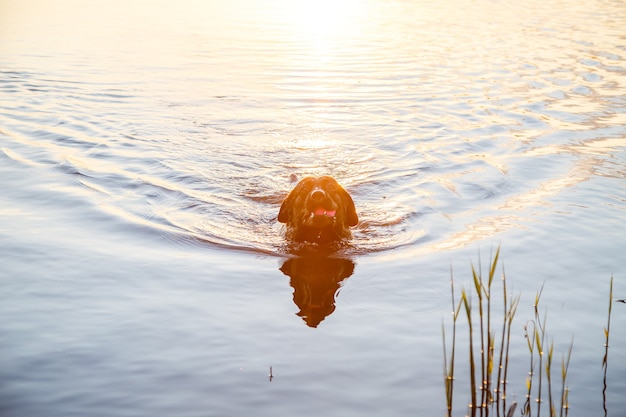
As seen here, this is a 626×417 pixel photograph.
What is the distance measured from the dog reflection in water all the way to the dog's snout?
608 mm

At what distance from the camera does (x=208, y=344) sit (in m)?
5.83

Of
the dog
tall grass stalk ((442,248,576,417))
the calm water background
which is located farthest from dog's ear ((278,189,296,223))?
tall grass stalk ((442,248,576,417))

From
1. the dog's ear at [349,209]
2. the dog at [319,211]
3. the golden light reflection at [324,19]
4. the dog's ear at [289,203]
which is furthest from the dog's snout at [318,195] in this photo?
the golden light reflection at [324,19]

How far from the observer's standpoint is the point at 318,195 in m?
8.14

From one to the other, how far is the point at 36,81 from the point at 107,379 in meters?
12.1

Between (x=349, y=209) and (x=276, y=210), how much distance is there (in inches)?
62.5

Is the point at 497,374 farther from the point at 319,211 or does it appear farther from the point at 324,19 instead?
the point at 324,19

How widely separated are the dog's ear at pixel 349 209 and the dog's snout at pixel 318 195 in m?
0.41

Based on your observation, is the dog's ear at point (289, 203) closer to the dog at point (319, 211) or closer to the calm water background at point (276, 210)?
the dog at point (319, 211)

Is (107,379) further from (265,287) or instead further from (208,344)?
(265,287)

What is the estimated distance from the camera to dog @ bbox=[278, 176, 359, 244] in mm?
8211

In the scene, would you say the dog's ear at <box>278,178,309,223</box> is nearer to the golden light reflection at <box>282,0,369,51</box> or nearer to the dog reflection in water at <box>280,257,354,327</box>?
the dog reflection in water at <box>280,257,354,327</box>

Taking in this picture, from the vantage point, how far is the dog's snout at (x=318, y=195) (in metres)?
8.10

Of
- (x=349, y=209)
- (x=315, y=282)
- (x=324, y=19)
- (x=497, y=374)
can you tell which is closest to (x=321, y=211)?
(x=349, y=209)
